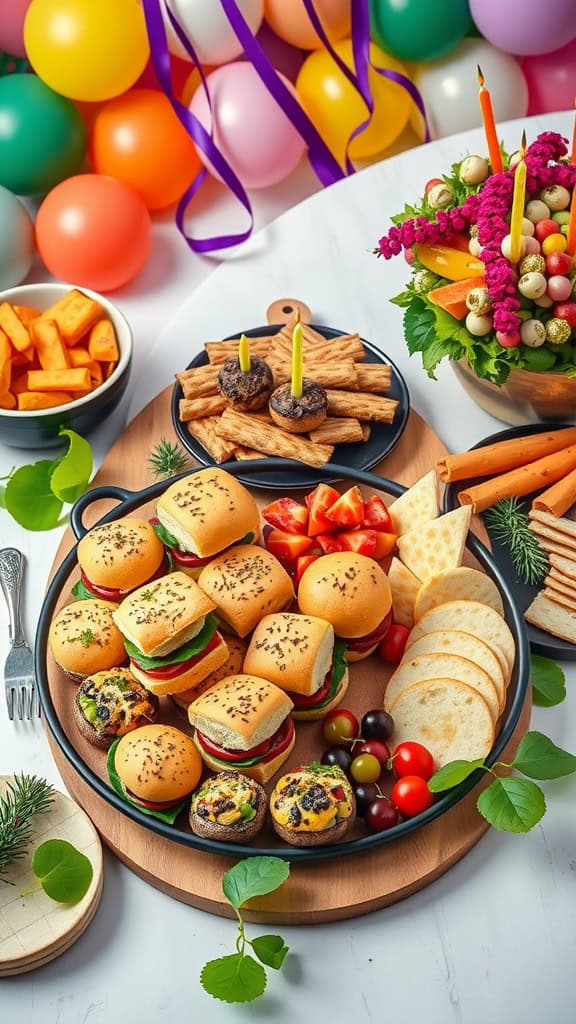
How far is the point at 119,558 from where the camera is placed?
2199mm

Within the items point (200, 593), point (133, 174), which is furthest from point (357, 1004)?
point (133, 174)

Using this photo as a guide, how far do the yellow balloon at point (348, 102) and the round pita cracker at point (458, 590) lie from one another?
5.24ft

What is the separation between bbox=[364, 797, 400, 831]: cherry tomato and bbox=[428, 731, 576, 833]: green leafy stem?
0.08 meters

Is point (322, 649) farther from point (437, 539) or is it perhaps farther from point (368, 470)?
point (368, 470)

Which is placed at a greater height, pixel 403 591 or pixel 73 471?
pixel 73 471

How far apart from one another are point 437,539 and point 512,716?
44 cm

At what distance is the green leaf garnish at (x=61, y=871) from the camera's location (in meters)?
1.92

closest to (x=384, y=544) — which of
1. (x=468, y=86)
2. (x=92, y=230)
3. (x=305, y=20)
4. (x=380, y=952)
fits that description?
(x=380, y=952)

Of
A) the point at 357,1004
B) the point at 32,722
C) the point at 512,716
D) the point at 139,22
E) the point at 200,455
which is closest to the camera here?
the point at 357,1004

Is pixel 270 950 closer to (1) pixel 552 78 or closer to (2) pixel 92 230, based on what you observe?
(2) pixel 92 230

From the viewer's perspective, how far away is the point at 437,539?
2348 mm

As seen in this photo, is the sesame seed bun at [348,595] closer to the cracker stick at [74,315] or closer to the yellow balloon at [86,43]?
the cracker stick at [74,315]

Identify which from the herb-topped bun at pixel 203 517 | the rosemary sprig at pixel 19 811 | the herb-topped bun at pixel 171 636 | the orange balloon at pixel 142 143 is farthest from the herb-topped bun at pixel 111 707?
the orange balloon at pixel 142 143

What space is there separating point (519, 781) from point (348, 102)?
2.09 metres
